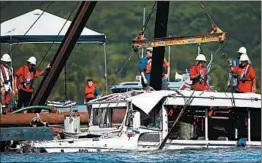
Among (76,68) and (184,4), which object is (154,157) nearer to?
(76,68)

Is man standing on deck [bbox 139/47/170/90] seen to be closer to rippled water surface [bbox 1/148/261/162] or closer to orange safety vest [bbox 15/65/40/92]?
orange safety vest [bbox 15/65/40/92]

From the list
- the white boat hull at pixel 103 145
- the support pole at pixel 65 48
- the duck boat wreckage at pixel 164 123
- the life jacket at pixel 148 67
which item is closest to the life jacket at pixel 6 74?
the support pole at pixel 65 48

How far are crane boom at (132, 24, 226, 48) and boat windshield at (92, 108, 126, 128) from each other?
2.09 m

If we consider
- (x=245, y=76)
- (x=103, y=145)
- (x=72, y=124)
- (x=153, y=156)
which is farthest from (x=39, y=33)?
(x=153, y=156)

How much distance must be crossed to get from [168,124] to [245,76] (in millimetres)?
2814

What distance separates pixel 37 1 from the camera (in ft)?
156

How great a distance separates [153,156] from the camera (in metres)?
24.3

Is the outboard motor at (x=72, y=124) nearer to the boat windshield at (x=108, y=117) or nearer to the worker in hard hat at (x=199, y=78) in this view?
the boat windshield at (x=108, y=117)

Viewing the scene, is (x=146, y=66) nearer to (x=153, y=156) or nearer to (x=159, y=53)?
(x=159, y=53)

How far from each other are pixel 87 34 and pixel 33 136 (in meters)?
10.4

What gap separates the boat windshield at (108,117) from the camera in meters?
26.4

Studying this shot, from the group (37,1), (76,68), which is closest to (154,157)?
(37,1)

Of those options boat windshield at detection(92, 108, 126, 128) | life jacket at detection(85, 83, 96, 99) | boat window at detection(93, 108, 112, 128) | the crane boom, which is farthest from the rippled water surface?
life jacket at detection(85, 83, 96, 99)

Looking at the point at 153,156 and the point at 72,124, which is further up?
the point at 72,124
